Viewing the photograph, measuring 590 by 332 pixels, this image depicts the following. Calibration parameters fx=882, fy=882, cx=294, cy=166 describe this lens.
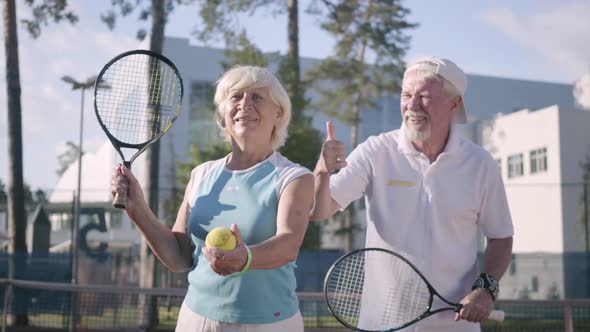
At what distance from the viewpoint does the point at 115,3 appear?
1978 cm

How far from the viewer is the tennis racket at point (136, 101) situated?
141 inches

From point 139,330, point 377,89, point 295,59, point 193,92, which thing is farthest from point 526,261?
point 193,92

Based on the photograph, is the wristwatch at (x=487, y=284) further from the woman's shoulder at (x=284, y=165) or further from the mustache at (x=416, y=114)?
the woman's shoulder at (x=284, y=165)

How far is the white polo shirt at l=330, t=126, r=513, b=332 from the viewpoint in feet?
11.1

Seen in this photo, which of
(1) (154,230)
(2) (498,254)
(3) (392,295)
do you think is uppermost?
(1) (154,230)

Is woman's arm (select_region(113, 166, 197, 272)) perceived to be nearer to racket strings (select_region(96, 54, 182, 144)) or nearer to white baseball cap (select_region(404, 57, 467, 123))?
racket strings (select_region(96, 54, 182, 144))

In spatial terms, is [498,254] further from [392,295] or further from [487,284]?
[392,295]

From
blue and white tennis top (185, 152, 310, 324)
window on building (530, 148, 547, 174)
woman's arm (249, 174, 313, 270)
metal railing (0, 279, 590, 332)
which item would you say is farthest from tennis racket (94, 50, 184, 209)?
window on building (530, 148, 547, 174)

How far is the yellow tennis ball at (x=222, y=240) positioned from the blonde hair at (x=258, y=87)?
0.71 metres

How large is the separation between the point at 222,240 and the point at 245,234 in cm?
40

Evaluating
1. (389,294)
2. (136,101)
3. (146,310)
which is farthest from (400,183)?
(146,310)

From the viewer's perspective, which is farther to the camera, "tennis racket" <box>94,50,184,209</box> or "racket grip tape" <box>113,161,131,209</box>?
"tennis racket" <box>94,50,184,209</box>

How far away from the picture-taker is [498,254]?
354 centimetres

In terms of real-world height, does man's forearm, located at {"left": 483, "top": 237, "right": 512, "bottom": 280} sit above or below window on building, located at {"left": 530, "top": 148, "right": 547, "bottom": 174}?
below
